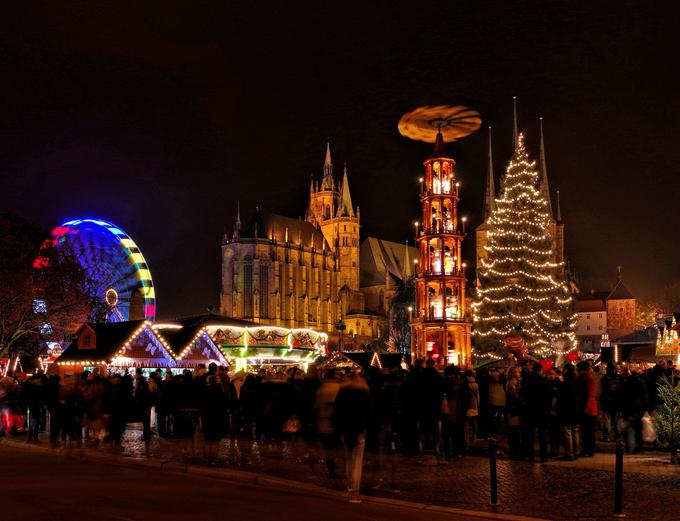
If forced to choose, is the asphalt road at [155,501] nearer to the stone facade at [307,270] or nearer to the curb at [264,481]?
the curb at [264,481]

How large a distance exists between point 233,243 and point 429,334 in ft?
208

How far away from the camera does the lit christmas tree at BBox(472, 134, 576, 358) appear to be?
45250 millimetres

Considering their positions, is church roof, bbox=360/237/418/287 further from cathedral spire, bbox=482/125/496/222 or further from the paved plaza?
the paved plaza

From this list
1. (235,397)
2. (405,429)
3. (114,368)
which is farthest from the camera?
(114,368)

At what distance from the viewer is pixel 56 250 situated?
45812mm

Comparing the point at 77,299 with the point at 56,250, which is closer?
the point at 56,250

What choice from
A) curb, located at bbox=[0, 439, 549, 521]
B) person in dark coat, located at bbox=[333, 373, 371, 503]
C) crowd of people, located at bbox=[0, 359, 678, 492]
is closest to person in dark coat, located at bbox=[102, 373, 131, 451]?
crowd of people, located at bbox=[0, 359, 678, 492]

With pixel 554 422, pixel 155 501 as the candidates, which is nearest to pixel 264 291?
pixel 554 422

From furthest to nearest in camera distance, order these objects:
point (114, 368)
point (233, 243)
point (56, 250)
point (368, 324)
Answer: point (368, 324) < point (233, 243) < point (56, 250) < point (114, 368)

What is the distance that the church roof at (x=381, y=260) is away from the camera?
427 ft

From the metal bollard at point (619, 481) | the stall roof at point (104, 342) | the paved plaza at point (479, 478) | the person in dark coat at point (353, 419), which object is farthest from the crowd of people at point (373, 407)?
the stall roof at point (104, 342)

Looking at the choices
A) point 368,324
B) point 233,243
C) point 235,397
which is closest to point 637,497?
point 235,397

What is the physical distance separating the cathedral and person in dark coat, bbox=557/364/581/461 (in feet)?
279

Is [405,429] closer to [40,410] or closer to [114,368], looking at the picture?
[40,410]
